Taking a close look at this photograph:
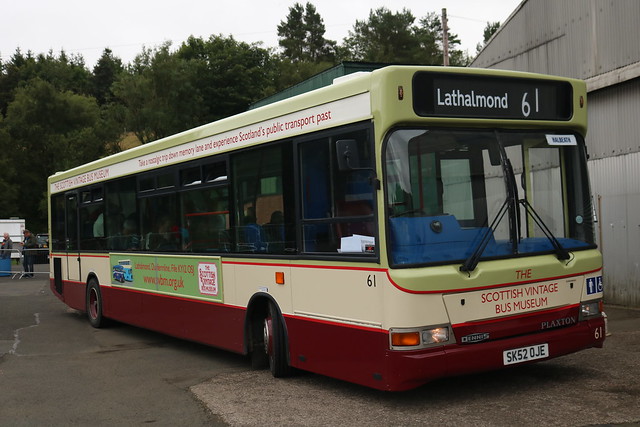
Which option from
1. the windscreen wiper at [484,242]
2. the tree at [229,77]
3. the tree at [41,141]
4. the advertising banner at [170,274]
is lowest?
the advertising banner at [170,274]

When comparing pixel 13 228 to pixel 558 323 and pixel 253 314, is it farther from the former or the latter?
pixel 558 323

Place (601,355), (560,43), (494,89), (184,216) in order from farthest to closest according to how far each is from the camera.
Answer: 1. (560,43)
2. (184,216)
3. (601,355)
4. (494,89)

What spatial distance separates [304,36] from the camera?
97000 millimetres

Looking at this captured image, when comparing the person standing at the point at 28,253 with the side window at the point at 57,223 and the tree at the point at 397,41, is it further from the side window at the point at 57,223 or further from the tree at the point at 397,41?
the tree at the point at 397,41

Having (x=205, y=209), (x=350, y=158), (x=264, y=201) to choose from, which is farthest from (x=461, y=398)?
(x=205, y=209)

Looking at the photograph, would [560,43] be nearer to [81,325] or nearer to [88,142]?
[81,325]

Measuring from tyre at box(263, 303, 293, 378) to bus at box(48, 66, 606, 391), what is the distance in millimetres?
20

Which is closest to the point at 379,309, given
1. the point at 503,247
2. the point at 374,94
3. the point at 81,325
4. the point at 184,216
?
the point at 503,247

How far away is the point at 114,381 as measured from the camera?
8.45m

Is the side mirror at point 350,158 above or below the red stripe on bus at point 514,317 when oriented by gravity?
above

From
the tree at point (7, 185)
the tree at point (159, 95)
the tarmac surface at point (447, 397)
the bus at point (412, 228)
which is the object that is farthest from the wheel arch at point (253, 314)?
the tree at point (7, 185)

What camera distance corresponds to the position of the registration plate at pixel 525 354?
647 centimetres

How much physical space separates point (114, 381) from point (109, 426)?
2016mm

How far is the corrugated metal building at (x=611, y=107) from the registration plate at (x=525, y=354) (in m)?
6.49
